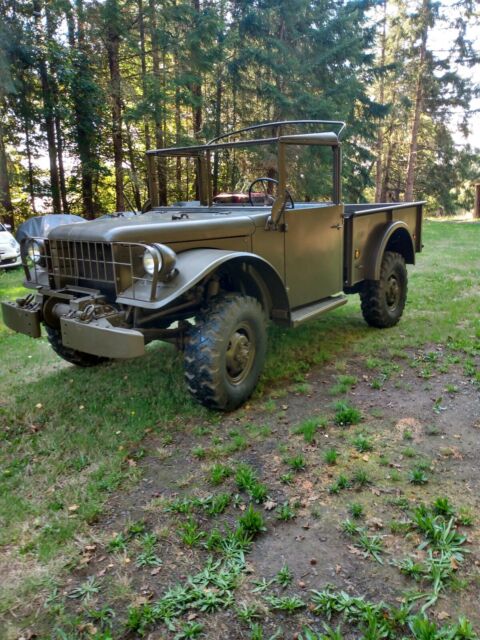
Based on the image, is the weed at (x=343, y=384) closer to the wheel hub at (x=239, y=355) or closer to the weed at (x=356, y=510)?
the wheel hub at (x=239, y=355)

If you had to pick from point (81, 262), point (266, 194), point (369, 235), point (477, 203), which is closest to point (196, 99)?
point (369, 235)

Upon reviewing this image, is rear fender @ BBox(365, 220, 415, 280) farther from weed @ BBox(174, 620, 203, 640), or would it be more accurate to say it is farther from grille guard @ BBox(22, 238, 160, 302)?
weed @ BBox(174, 620, 203, 640)

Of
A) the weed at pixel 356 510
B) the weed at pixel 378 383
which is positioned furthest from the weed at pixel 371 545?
the weed at pixel 378 383

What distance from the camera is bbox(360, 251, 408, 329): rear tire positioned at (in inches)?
217

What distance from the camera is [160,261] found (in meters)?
3.06

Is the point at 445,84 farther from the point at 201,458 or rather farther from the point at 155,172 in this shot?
the point at 201,458

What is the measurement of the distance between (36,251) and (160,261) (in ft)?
5.24

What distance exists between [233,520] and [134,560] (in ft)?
1.71

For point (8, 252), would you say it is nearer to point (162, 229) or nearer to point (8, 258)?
point (8, 258)

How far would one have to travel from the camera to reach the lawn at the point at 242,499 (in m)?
2.03

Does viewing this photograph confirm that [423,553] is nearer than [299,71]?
Yes

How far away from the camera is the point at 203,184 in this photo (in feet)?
16.2

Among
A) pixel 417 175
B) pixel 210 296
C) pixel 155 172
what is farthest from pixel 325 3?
pixel 210 296

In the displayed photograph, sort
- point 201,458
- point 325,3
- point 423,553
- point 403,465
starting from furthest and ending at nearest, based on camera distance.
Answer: point 325,3
point 201,458
point 403,465
point 423,553
